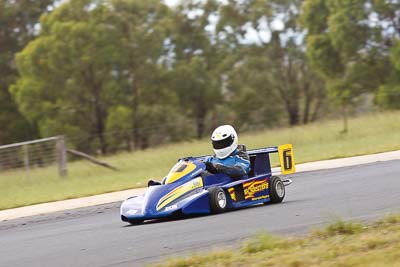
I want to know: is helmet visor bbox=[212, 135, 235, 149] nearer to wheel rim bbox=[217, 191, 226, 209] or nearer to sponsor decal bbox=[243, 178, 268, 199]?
sponsor decal bbox=[243, 178, 268, 199]

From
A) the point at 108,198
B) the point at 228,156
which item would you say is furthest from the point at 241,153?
the point at 108,198

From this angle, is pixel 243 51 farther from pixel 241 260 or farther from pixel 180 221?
pixel 241 260

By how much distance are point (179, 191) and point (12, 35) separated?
41125 mm

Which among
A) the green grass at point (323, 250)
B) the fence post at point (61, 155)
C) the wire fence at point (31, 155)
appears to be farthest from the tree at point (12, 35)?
the green grass at point (323, 250)

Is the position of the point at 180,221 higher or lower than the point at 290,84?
lower

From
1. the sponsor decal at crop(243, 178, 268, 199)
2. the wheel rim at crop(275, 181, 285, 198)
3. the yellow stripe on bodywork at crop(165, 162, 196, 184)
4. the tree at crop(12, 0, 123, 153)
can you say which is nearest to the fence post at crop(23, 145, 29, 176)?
the tree at crop(12, 0, 123, 153)

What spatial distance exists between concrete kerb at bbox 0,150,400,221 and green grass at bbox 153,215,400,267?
8.49 m

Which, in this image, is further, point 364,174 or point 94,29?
point 94,29

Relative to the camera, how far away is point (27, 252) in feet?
36.5

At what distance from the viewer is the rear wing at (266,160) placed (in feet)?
47.1

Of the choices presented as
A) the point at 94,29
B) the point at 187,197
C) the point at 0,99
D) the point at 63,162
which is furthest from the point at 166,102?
the point at 187,197

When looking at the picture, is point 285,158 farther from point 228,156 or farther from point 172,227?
point 172,227

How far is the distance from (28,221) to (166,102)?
3161cm

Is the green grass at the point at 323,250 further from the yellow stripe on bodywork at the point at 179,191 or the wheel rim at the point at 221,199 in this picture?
the wheel rim at the point at 221,199
